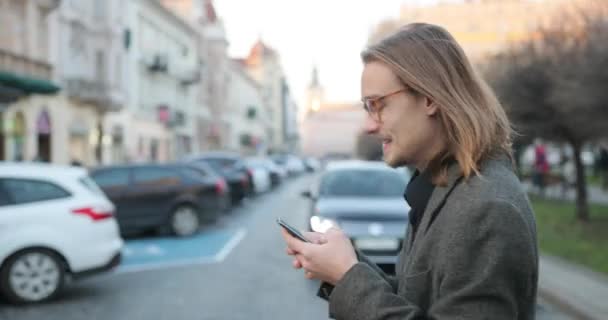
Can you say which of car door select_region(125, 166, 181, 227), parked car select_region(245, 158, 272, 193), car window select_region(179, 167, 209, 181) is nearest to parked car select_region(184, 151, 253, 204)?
parked car select_region(245, 158, 272, 193)

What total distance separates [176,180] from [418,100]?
14765 mm

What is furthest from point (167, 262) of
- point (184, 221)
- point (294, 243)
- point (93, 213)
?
point (294, 243)

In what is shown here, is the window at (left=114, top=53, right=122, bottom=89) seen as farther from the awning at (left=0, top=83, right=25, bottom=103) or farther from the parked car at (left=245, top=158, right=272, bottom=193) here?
the awning at (left=0, top=83, right=25, bottom=103)

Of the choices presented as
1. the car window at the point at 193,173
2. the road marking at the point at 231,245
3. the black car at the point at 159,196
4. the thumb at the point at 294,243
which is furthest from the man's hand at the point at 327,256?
the car window at the point at 193,173

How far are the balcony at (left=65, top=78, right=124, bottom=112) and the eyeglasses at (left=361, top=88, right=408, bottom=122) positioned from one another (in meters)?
31.5

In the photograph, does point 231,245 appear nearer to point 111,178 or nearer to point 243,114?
point 111,178

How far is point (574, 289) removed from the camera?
8.66m

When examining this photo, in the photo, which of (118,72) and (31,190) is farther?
(118,72)

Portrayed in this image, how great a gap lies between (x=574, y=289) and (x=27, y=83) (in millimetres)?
21332

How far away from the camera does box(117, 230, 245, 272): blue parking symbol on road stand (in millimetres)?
11648

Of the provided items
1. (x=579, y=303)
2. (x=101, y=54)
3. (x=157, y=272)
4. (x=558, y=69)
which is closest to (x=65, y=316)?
(x=157, y=272)

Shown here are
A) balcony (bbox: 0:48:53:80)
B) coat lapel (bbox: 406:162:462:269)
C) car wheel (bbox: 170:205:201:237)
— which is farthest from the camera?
balcony (bbox: 0:48:53:80)

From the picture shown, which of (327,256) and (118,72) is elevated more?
(118,72)

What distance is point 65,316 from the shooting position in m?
7.62
